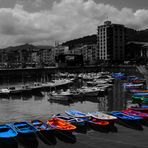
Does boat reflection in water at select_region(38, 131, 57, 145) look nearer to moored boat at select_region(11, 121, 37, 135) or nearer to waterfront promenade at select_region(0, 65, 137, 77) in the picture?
moored boat at select_region(11, 121, 37, 135)

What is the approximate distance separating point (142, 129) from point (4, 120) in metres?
19.0

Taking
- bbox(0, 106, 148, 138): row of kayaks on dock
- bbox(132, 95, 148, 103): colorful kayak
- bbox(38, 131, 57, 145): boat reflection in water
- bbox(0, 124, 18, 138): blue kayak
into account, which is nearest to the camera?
bbox(0, 124, 18, 138): blue kayak

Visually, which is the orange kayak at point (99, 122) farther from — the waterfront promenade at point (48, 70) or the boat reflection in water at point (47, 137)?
the waterfront promenade at point (48, 70)

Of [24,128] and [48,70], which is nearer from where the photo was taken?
[24,128]

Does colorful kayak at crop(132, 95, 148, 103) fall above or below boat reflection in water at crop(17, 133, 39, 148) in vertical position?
above

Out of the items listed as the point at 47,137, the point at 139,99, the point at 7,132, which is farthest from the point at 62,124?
the point at 139,99

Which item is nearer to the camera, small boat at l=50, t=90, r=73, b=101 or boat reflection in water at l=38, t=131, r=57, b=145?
boat reflection in water at l=38, t=131, r=57, b=145

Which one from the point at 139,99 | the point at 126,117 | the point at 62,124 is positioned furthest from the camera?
the point at 139,99

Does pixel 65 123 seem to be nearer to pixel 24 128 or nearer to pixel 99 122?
pixel 99 122

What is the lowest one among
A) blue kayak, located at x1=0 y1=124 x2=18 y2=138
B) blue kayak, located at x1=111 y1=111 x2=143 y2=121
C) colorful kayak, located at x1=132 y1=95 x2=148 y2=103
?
blue kayak, located at x1=0 y1=124 x2=18 y2=138

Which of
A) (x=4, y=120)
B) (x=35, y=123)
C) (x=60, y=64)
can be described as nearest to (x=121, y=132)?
(x=35, y=123)

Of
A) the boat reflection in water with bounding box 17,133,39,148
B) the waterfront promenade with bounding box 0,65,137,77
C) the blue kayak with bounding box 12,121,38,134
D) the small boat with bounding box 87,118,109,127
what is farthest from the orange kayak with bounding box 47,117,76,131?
the waterfront promenade with bounding box 0,65,137,77

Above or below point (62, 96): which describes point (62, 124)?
below

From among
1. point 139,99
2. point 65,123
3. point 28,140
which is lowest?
point 28,140
